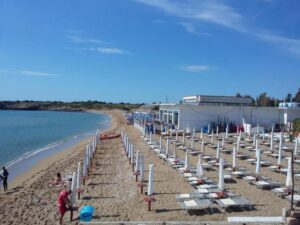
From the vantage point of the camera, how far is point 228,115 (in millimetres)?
36844

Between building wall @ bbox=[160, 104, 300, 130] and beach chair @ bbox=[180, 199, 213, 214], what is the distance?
2474 cm

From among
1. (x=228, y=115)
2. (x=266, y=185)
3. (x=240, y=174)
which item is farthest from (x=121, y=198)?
(x=228, y=115)

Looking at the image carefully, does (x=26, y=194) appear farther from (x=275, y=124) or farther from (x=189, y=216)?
(x=275, y=124)

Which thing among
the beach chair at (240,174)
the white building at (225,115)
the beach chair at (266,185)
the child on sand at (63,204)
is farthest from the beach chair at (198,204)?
the white building at (225,115)

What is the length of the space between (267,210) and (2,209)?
29.5 ft

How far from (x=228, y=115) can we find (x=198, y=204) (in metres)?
26.7

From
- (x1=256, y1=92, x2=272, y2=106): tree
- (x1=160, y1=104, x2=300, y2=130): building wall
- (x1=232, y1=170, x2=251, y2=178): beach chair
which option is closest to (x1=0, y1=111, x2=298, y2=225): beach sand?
(x1=232, y1=170, x2=251, y2=178): beach chair

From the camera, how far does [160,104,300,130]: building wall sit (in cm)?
3606

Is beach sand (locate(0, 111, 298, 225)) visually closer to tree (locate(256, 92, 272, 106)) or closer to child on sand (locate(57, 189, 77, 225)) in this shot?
child on sand (locate(57, 189, 77, 225))

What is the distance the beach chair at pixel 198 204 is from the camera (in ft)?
35.7

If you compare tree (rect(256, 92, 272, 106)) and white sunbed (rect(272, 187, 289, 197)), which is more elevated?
tree (rect(256, 92, 272, 106))

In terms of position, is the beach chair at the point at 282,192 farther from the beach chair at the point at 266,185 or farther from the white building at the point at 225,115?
the white building at the point at 225,115

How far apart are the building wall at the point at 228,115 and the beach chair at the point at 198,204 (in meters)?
24.7

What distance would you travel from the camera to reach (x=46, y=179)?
1948cm
